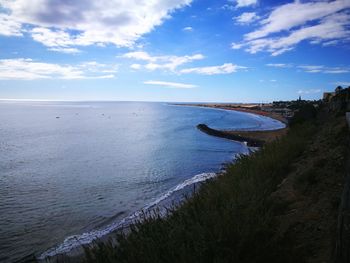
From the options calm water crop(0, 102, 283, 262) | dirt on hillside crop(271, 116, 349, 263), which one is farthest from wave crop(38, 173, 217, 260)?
dirt on hillside crop(271, 116, 349, 263)

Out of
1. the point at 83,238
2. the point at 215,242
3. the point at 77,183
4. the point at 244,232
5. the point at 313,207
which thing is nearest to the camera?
the point at 215,242

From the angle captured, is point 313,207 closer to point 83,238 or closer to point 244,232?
point 244,232

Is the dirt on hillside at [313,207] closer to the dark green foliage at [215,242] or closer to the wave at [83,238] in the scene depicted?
the dark green foliage at [215,242]

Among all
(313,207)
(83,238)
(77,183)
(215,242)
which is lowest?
(77,183)

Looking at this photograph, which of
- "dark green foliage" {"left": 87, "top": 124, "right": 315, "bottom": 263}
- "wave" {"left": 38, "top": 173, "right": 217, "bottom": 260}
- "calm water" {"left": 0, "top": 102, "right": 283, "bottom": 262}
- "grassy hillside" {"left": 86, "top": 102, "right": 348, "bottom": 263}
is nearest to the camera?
"dark green foliage" {"left": 87, "top": 124, "right": 315, "bottom": 263}

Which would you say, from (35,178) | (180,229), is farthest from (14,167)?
(180,229)

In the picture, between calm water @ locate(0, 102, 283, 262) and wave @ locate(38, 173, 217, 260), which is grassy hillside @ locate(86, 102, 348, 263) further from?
calm water @ locate(0, 102, 283, 262)

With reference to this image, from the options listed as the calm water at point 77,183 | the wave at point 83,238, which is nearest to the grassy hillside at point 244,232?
the wave at point 83,238

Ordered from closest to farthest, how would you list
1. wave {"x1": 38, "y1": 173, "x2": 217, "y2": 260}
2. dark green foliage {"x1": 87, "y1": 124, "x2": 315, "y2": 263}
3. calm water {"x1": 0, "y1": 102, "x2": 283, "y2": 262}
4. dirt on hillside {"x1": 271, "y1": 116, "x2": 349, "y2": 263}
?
dark green foliage {"x1": 87, "y1": 124, "x2": 315, "y2": 263} < dirt on hillside {"x1": 271, "y1": 116, "x2": 349, "y2": 263} < wave {"x1": 38, "y1": 173, "x2": 217, "y2": 260} < calm water {"x1": 0, "y1": 102, "x2": 283, "y2": 262}

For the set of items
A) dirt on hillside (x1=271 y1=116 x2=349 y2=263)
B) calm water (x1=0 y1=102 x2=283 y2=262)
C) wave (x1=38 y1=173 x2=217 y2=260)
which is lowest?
calm water (x1=0 y1=102 x2=283 y2=262)

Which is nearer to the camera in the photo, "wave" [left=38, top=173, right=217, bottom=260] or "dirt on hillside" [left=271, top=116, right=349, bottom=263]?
"dirt on hillside" [left=271, top=116, right=349, bottom=263]

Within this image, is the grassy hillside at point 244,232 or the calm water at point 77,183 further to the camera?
the calm water at point 77,183

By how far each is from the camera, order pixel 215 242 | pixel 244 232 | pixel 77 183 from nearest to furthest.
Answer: pixel 215 242
pixel 244 232
pixel 77 183

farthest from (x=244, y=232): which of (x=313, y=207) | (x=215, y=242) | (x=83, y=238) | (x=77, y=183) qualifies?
(x=77, y=183)
